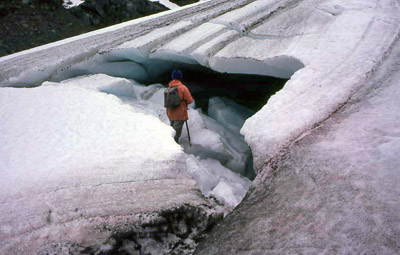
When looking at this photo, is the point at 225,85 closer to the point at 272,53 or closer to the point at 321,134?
the point at 272,53

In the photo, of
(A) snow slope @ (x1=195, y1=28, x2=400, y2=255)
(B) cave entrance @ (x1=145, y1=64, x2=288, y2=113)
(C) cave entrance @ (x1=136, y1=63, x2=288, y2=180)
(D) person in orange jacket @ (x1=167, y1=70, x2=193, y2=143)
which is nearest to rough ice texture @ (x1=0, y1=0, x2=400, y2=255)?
(A) snow slope @ (x1=195, y1=28, x2=400, y2=255)

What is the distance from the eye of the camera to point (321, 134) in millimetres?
1597

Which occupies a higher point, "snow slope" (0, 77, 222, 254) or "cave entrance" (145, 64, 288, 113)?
"snow slope" (0, 77, 222, 254)

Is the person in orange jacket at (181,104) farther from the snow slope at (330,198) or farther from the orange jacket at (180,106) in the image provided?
the snow slope at (330,198)

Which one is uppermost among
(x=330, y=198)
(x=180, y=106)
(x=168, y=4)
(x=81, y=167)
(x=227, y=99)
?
(x=330, y=198)

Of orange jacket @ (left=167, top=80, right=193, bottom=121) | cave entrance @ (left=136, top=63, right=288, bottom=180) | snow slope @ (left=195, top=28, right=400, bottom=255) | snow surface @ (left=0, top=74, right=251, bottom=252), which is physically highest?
snow slope @ (left=195, top=28, right=400, bottom=255)

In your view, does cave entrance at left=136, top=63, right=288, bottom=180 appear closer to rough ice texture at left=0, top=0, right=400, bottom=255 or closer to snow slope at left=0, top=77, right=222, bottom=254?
rough ice texture at left=0, top=0, right=400, bottom=255

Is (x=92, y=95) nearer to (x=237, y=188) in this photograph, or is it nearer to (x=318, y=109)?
(x=237, y=188)

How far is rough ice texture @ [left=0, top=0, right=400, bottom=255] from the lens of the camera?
114 cm

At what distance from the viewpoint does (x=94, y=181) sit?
5.04ft

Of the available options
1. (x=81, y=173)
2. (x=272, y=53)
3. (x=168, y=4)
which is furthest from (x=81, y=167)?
(x=168, y=4)

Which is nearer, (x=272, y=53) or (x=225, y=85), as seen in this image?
(x=272, y=53)

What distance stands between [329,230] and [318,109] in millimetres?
870

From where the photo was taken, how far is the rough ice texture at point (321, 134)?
1141 millimetres
